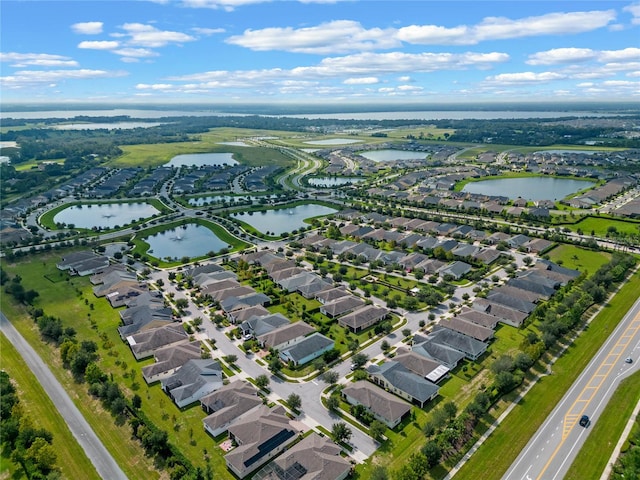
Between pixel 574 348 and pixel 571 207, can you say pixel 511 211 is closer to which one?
pixel 571 207

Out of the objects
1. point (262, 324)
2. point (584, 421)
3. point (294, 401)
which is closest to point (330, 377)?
point (294, 401)

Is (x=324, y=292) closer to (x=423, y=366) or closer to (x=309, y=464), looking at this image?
(x=423, y=366)

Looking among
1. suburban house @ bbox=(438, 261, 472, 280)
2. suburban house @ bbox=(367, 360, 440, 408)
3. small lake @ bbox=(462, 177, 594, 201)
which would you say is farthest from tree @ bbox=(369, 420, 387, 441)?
small lake @ bbox=(462, 177, 594, 201)


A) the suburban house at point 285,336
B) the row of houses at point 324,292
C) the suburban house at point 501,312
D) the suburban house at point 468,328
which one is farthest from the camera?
the row of houses at point 324,292

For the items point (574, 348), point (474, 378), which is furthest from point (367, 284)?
point (574, 348)

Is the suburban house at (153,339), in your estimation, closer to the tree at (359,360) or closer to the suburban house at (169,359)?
the suburban house at (169,359)

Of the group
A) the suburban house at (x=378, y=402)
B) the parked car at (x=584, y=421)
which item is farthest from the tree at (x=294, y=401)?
the parked car at (x=584, y=421)
